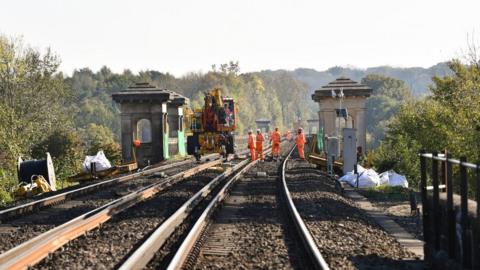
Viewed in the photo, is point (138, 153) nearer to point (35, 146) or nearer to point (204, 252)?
point (35, 146)

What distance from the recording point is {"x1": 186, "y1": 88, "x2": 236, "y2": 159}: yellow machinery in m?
38.2

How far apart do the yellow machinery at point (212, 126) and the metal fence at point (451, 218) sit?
29237mm

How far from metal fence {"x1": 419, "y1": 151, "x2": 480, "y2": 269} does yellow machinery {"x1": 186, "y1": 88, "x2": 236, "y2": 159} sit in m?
29.2

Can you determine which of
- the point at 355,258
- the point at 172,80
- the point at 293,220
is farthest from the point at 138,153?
the point at 172,80

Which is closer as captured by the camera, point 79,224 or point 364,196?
point 79,224

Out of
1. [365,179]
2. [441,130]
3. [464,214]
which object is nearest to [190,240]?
[464,214]

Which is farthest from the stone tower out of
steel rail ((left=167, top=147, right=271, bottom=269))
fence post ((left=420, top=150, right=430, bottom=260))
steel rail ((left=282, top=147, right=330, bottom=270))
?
fence post ((left=420, top=150, right=430, bottom=260))

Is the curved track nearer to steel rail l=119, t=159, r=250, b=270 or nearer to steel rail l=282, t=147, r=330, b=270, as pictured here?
steel rail l=282, t=147, r=330, b=270

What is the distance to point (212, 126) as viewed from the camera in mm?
38844

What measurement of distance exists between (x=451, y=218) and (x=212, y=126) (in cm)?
3154

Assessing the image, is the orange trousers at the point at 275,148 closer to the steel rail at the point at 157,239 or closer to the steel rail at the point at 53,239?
the steel rail at the point at 157,239

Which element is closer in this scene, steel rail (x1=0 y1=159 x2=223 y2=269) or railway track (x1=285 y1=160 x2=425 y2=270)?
steel rail (x1=0 y1=159 x2=223 y2=269)

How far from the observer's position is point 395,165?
2919 centimetres

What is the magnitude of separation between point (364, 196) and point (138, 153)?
22391 millimetres
